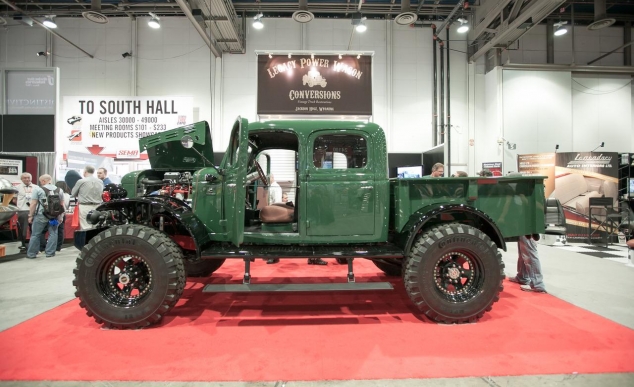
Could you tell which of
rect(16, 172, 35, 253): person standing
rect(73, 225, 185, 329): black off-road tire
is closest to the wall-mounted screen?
rect(73, 225, 185, 329): black off-road tire

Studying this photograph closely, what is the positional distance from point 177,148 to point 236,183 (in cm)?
157

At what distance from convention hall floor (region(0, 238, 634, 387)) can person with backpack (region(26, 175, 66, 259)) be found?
271mm

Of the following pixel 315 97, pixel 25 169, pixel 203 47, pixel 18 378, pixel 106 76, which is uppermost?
pixel 203 47

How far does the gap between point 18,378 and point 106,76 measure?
1103cm

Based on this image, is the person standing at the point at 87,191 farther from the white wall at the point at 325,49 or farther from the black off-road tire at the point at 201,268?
the white wall at the point at 325,49

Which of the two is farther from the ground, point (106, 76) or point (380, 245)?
point (106, 76)

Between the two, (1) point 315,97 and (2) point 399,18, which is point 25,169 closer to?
(1) point 315,97

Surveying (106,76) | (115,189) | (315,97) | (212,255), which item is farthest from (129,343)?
(106,76)

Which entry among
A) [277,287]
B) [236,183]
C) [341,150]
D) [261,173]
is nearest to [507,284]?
[341,150]

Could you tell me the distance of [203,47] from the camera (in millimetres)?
10148

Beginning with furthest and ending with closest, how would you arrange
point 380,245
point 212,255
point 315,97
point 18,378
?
point 315,97 → point 380,245 → point 212,255 → point 18,378

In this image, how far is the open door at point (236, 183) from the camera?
2.87m

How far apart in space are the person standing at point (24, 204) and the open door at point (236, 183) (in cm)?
647

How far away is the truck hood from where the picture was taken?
3.86 meters
